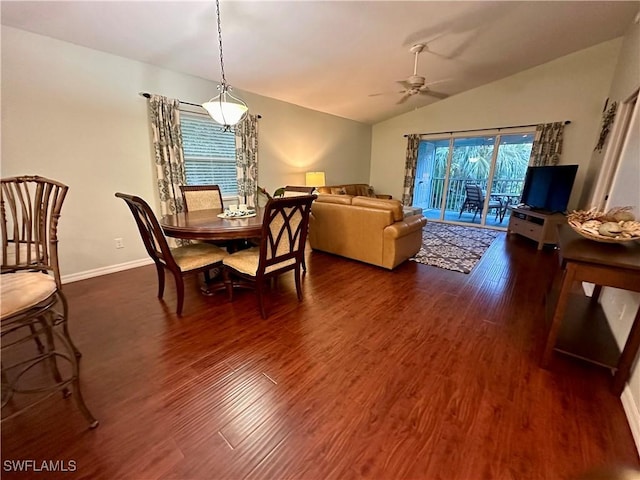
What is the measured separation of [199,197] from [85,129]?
51.1 inches

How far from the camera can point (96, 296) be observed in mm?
2590

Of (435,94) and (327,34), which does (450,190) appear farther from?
(327,34)

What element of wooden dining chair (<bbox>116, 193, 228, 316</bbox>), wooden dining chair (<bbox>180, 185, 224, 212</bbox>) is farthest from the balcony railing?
wooden dining chair (<bbox>116, 193, 228, 316</bbox>)

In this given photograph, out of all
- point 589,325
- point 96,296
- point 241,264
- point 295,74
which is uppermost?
point 295,74

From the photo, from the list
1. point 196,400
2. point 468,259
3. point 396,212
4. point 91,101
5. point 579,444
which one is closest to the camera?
point 579,444

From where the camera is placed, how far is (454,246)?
445 cm

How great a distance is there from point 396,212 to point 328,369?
201 centimetres

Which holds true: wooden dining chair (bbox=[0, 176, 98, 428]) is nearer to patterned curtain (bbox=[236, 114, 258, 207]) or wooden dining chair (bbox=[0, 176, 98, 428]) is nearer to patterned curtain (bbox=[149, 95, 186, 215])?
patterned curtain (bbox=[149, 95, 186, 215])

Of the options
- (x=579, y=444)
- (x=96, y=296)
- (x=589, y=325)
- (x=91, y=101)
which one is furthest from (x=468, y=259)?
(x=91, y=101)

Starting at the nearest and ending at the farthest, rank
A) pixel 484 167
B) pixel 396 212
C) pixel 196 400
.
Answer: pixel 196 400, pixel 396 212, pixel 484 167

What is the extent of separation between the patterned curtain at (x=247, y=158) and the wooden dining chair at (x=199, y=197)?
3.09 feet

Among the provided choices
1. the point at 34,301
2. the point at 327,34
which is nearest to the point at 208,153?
the point at 327,34

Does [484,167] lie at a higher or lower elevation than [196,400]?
higher

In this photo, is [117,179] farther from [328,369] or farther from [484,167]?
[484,167]
